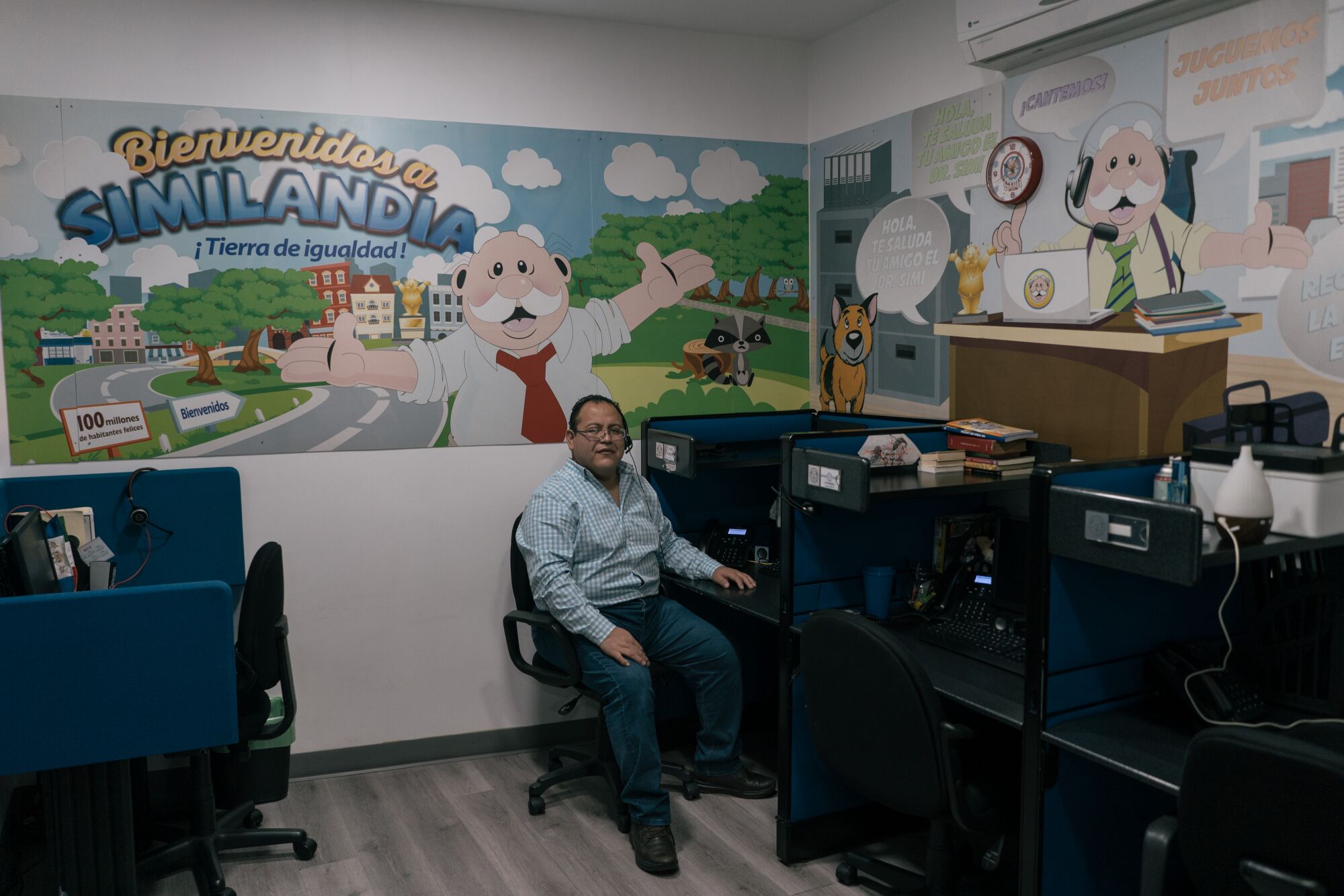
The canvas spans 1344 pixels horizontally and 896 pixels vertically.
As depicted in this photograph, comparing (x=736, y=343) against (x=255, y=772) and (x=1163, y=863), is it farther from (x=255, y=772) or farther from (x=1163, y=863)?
(x=1163, y=863)

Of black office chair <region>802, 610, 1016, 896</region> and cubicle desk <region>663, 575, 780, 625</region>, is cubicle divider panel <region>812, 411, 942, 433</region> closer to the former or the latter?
cubicle desk <region>663, 575, 780, 625</region>

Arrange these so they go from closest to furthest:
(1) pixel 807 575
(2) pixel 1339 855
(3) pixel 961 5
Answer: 1. (2) pixel 1339 855
2. (1) pixel 807 575
3. (3) pixel 961 5

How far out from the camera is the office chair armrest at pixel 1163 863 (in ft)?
5.78

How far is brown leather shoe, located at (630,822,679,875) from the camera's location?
2885 mm

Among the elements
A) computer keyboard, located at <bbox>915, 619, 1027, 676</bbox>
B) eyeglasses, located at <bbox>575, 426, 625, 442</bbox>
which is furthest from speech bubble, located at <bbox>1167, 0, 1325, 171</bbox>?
eyeglasses, located at <bbox>575, 426, 625, 442</bbox>

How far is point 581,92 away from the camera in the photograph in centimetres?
376

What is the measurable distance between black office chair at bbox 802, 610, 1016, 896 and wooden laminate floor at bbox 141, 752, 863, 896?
52 centimetres

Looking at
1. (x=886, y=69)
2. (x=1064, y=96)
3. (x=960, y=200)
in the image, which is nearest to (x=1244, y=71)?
(x=1064, y=96)

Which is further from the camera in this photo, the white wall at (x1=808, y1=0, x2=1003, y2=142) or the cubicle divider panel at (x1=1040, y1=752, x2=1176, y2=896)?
the white wall at (x1=808, y1=0, x2=1003, y2=142)

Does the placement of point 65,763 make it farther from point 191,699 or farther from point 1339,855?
point 1339,855

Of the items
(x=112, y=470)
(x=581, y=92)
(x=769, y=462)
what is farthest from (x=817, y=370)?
(x=112, y=470)

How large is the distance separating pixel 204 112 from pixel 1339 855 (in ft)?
11.8

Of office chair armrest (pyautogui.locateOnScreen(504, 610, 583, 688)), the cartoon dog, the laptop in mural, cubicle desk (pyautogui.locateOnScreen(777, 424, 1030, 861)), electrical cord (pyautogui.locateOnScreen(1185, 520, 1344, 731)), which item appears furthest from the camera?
the cartoon dog

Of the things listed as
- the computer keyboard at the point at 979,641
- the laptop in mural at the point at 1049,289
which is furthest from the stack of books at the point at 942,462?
the laptop in mural at the point at 1049,289
